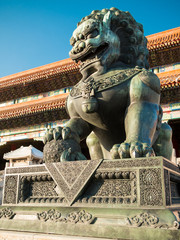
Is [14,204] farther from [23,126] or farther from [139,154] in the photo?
[23,126]

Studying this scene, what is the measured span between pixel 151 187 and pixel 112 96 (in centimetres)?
66

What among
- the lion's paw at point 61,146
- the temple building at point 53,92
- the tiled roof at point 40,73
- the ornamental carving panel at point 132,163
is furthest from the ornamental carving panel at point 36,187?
the tiled roof at point 40,73

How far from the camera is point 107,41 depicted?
71.2 inches

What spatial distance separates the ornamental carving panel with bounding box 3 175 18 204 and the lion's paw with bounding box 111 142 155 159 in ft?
2.16

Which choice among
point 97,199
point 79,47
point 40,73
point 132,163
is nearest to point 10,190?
point 97,199

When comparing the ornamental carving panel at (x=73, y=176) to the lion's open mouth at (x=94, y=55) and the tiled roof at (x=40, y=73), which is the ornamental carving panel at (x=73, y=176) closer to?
the lion's open mouth at (x=94, y=55)

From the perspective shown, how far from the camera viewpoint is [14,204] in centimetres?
158

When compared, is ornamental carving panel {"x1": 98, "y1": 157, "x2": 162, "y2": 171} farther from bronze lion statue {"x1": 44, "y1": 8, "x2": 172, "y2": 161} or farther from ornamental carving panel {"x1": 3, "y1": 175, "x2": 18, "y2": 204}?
ornamental carving panel {"x1": 3, "y1": 175, "x2": 18, "y2": 204}

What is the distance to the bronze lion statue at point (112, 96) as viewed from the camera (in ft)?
5.29

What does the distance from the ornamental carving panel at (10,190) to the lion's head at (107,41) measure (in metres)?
0.90

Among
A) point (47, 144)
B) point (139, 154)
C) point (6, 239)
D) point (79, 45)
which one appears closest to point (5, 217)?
point (6, 239)

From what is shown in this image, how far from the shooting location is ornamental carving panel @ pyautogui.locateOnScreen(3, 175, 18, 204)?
160 cm

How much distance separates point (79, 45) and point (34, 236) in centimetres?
123

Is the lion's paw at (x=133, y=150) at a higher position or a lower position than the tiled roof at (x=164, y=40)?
lower
